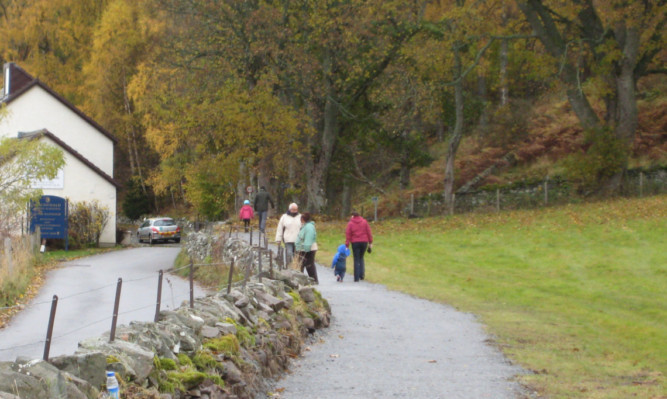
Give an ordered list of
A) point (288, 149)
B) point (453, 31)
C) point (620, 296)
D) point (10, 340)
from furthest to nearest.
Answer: point (288, 149)
point (453, 31)
point (620, 296)
point (10, 340)

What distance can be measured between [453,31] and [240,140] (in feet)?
38.3

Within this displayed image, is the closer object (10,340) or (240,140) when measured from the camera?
(10,340)

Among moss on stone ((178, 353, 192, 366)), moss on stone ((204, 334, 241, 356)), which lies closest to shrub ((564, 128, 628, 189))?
moss on stone ((204, 334, 241, 356))

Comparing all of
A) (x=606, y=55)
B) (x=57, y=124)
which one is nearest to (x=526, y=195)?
(x=606, y=55)

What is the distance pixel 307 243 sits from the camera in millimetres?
20547

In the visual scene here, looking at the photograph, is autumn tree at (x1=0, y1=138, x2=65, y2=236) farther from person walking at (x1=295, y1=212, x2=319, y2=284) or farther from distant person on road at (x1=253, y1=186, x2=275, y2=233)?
person walking at (x1=295, y1=212, x2=319, y2=284)

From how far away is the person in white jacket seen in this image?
2134cm

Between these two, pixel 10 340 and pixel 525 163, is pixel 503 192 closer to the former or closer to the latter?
pixel 525 163

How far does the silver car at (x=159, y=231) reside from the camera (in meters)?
51.3

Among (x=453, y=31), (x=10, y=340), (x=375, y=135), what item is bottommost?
(x=10, y=340)

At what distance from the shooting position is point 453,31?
3906 cm

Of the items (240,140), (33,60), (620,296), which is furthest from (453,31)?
(33,60)

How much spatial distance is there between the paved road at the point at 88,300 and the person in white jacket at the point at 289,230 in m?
2.84

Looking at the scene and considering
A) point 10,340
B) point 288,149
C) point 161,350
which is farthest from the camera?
point 288,149
